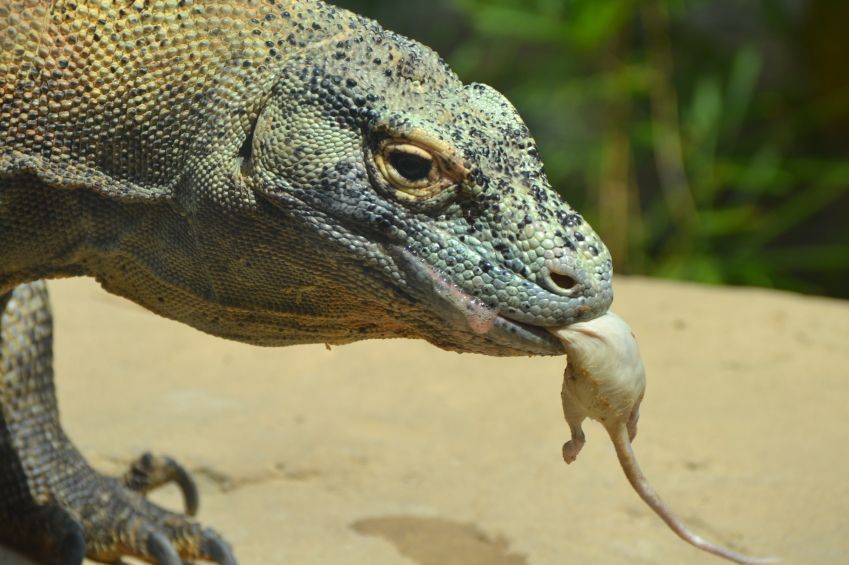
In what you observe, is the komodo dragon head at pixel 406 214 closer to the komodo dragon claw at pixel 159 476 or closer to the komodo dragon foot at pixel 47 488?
the komodo dragon foot at pixel 47 488

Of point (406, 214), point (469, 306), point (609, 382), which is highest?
point (406, 214)

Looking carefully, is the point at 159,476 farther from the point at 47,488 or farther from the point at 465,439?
the point at 465,439

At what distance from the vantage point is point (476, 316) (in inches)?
98.1

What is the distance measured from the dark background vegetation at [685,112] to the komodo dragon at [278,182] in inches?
258

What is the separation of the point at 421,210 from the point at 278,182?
0.32 metres

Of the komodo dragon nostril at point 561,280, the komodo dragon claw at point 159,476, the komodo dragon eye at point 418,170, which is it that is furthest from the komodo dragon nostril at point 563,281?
the komodo dragon claw at point 159,476

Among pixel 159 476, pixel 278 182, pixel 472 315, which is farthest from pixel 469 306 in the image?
pixel 159 476

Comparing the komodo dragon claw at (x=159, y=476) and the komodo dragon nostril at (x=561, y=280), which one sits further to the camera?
the komodo dragon claw at (x=159, y=476)

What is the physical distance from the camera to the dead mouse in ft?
8.11

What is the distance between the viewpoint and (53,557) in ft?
11.1

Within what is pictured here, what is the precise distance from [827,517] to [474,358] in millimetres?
1946

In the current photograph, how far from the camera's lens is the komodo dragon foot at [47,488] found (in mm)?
3463

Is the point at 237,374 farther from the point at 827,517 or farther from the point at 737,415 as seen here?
the point at 827,517

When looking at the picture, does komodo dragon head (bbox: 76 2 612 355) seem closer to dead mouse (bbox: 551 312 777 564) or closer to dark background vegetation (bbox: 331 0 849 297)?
dead mouse (bbox: 551 312 777 564)
